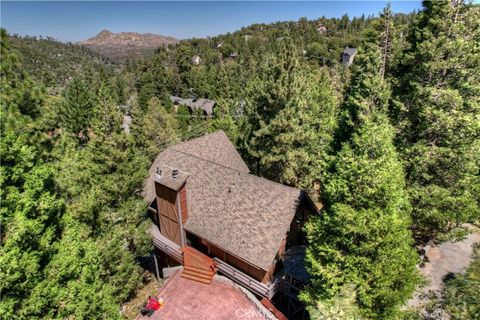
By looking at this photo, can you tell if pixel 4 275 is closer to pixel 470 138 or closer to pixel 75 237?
pixel 75 237

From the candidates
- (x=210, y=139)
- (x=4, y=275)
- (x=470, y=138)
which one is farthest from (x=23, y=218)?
(x=470, y=138)

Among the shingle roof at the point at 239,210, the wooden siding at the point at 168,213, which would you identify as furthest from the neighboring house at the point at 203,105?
the wooden siding at the point at 168,213

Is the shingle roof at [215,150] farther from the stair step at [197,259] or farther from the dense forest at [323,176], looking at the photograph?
the stair step at [197,259]

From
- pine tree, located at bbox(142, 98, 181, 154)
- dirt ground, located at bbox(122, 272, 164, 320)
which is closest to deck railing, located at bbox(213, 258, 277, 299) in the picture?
dirt ground, located at bbox(122, 272, 164, 320)

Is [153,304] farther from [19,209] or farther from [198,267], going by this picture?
[19,209]

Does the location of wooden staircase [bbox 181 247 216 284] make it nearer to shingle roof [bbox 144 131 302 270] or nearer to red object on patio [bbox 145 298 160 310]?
shingle roof [bbox 144 131 302 270]

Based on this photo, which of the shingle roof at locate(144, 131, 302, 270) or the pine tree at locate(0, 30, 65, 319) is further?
the shingle roof at locate(144, 131, 302, 270)
